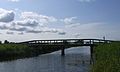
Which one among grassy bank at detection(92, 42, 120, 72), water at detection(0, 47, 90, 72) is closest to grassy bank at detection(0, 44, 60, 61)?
water at detection(0, 47, 90, 72)

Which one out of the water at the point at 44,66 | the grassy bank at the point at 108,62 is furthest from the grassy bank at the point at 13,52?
the grassy bank at the point at 108,62

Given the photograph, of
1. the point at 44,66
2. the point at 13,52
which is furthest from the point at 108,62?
the point at 13,52

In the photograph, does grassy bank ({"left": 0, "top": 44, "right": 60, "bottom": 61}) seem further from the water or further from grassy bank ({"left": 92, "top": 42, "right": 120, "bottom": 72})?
grassy bank ({"left": 92, "top": 42, "right": 120, "bottom": 72})

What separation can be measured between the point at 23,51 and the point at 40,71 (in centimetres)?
4555

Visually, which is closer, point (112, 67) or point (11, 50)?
point (112, 67)

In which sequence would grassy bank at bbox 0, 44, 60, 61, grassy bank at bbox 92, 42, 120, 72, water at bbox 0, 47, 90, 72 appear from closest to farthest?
grassy bank at bbox 92, 42, 120, 72 → water at bbox 0, 47, 90, 72 → grassy bank at bbox 0, 44, 60, 61

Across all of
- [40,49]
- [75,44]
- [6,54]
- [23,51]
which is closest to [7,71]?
[6,54]

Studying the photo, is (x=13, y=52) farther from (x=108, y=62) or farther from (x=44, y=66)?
(x=108, y=62)

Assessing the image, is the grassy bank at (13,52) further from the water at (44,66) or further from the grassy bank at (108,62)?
the grassy bank at (108,62)

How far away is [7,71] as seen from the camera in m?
46.2

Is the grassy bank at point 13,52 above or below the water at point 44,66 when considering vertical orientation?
above

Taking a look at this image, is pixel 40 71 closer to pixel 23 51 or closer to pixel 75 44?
pixel 23 51

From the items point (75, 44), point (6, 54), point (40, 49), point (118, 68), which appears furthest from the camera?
point (40, 49)

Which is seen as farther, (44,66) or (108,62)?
(44,66)
